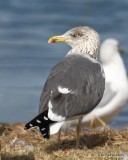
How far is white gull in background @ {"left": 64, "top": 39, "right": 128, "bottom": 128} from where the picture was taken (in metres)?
9.59

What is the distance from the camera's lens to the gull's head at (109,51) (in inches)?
405

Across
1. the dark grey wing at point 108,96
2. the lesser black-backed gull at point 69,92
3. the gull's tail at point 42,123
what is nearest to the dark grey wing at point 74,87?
the lesser black-backed gull at point 69,92

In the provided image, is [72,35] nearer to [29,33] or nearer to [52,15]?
[29,33]

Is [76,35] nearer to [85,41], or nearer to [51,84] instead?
[85,41]

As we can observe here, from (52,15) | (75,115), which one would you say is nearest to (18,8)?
(52,15)

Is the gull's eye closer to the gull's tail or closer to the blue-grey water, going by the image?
the gull's tail

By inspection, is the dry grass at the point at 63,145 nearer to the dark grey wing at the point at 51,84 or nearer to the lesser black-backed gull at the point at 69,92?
the lesser black-backed gull at the point at 69,92

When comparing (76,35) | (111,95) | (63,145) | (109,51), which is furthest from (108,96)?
(63,145)

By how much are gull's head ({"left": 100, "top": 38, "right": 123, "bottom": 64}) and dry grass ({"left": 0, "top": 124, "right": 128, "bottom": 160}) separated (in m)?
1.86

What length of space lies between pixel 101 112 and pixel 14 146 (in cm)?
226

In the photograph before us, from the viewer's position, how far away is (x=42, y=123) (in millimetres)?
7137

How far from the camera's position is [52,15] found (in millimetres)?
17219

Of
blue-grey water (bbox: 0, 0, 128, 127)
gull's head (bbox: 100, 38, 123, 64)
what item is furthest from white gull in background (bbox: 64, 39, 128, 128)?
blue-grey water (bbox: 0, 0, 128, 127)

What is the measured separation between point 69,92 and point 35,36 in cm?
836
